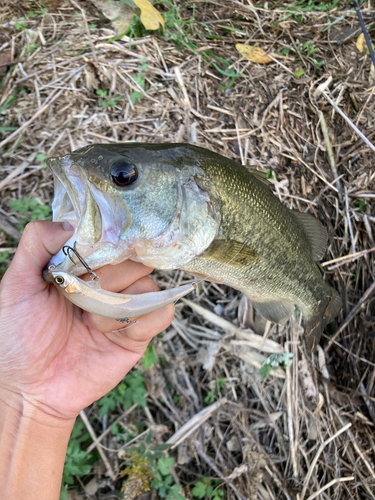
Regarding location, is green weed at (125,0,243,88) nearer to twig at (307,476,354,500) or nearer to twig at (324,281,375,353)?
twig at (324,281,375,353)

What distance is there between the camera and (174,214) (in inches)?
70.2

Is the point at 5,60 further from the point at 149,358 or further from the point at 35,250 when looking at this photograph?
the point at 149,358

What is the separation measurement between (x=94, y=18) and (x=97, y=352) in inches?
133

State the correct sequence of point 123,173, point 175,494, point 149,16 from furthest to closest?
point 149,16 < point 175,494 < point 123,173

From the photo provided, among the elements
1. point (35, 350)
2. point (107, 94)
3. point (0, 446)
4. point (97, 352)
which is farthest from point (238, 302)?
point (107, 94)

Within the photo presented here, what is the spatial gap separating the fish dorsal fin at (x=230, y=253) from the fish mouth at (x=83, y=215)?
0.60m

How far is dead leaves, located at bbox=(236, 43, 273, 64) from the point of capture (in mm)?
3551

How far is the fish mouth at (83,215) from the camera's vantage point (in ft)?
5.15

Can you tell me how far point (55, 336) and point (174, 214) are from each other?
1014mm

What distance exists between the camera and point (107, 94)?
3.32 meters

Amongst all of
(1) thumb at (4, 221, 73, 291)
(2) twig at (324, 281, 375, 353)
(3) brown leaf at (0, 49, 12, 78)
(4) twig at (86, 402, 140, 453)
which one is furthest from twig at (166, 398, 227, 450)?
(3) brown leaf at (0, 49, 12, 78)

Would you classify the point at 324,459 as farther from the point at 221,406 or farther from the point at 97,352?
the point at 97,352

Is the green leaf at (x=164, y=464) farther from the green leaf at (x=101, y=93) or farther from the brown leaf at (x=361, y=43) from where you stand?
the brown leaf at (x=361, y=43)

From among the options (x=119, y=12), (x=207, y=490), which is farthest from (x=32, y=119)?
(x=207, y=490)
